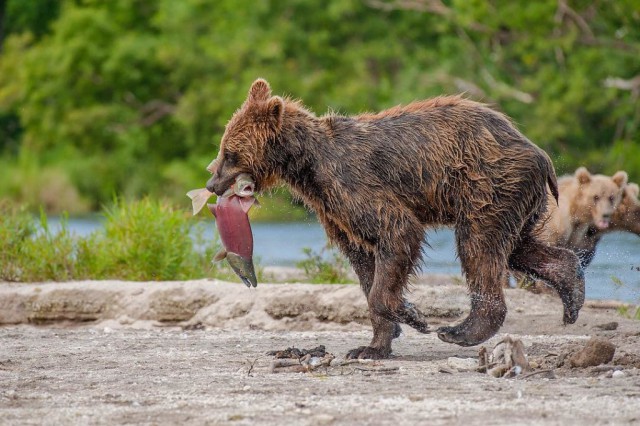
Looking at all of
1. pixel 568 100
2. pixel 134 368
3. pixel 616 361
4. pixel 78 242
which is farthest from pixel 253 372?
pixel 568 100

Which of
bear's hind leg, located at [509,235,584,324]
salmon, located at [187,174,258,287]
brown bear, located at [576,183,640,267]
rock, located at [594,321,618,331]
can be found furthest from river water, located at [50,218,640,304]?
salmon, located at [187,174,258,287]

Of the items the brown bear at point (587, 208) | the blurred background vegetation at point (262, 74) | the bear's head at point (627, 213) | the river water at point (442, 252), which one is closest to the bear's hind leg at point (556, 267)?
the river water at point (442, 252)

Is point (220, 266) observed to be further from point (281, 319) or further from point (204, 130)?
point (204, 130)

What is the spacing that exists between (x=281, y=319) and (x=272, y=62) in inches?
1110

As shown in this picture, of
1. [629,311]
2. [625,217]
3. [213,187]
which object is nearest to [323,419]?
[213,187]

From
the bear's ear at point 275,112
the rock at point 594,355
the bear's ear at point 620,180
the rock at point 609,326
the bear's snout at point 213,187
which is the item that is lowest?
the rock at point 609,326

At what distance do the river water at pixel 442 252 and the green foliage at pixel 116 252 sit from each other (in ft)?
2.84

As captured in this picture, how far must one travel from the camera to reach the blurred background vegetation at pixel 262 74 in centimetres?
3133

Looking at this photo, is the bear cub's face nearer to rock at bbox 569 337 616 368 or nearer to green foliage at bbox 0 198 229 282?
green foliage at bbox 0 198 229 282

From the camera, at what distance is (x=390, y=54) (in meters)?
38.0

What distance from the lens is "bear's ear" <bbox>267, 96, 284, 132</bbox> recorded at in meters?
7.89

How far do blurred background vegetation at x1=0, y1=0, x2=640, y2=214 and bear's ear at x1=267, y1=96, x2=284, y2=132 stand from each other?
23.1 m

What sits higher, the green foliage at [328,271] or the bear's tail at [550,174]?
the bear's tail at [550,174]

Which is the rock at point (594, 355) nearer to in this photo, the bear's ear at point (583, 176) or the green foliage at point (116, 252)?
the green foliage at point (116, 252)
